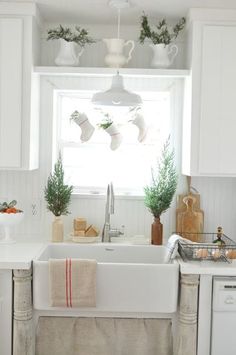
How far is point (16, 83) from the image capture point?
9.45 feet

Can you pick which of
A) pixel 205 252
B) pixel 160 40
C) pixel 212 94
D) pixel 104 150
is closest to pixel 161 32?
pixel 160 40

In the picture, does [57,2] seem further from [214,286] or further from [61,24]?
[214,286]

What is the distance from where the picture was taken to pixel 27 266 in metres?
2.51

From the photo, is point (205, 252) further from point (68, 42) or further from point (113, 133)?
point (68, 42)

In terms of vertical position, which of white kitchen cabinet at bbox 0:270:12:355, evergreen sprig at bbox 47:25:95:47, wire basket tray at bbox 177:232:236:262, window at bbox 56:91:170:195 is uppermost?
evergreen sprig at bbox 47:25:95:47

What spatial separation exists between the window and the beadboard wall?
11 centimetres

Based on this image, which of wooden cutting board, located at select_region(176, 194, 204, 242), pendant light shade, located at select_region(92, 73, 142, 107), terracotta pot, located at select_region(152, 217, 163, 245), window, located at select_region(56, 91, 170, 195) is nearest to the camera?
pendant light shade, located at select_region(92, 73, 142, 107)

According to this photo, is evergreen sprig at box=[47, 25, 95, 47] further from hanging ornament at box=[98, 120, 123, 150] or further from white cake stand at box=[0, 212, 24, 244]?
white cake stand at box=[0, 212, 24, 244]

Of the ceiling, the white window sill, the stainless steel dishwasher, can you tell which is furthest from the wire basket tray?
the ceiling

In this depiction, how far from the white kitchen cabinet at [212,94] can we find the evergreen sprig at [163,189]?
20 centimetres

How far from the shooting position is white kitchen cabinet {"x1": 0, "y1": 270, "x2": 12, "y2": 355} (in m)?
2.56

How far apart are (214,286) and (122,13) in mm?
Answer: 1665

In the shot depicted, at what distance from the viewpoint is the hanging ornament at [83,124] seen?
10.4ft

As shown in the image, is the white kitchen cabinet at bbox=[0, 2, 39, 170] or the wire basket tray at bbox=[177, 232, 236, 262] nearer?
the wire basket tray at bbox=[177, 232, 236, 262]
